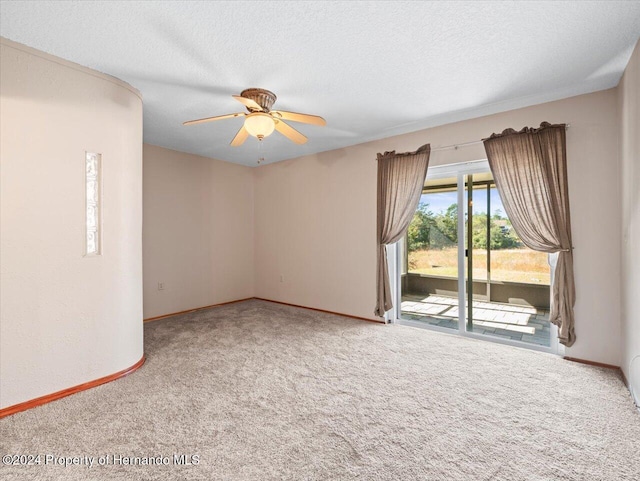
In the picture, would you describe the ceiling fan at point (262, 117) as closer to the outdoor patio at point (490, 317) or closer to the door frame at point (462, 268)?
the door frame at point (462, 268)

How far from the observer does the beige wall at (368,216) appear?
9.50ft

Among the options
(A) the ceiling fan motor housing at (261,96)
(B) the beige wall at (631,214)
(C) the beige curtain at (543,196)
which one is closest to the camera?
(B) the beige wall at (631,214)

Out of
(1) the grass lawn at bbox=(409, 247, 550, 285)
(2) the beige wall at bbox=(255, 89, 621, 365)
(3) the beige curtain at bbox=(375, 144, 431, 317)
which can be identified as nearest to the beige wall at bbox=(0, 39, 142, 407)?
(2) the beige wall at bbox=(255, 89, 621, 365)

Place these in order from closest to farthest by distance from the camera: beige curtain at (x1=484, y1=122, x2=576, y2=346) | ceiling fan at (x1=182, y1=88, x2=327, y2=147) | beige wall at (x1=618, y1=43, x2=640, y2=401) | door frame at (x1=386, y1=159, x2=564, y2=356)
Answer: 1. beige wall at (x1=618, y1=43, x2=640, y2=401)
2. ceiling fan at (x1=182, y1=88, x2=327, y2=147)
3. beige curtain at (x1=484, y1=122, x2=576, y2=346)
4. door frame at (x1=386, y1=159, x2=564, y2=356)

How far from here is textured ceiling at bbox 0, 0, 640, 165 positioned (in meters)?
1.88

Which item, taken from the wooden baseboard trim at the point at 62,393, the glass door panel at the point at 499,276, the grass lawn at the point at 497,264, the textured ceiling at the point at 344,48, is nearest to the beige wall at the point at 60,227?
the wooden baseboard trim at the point at 62,393

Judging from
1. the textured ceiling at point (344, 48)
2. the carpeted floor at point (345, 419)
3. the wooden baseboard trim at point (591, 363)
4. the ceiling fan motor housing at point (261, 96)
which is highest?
the textured ceiling at point (344, 48)

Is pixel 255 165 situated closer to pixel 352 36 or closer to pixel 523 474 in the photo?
pixel 352 36

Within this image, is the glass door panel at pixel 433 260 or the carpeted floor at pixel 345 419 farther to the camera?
the glass door panel at pixel 433 260

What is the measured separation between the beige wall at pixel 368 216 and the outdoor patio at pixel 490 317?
391 millimetres

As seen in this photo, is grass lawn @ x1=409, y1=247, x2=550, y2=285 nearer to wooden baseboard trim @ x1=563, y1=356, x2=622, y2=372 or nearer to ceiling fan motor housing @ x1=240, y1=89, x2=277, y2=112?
wooden baseboard trim @ x1=563, y1=356, x2=622, y2=372

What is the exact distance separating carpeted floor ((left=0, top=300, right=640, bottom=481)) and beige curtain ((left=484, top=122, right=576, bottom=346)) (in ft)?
2.10

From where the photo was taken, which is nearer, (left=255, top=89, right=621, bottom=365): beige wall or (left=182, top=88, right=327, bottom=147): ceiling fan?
(left=182, top=88, right=327, bottom=147): ceiling fan

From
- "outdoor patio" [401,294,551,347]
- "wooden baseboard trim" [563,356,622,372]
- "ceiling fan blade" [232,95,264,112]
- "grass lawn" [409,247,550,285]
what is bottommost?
"wooden baseboard trim" [563,356,622,372]
